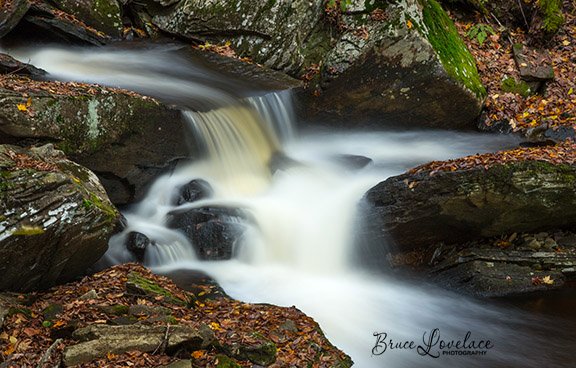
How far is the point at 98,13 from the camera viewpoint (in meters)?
11.2

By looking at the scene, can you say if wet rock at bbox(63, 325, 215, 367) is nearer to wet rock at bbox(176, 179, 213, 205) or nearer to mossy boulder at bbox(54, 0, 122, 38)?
wet rock at bbox(176, 179, 213, 205)

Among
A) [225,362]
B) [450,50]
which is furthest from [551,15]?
[225,362]

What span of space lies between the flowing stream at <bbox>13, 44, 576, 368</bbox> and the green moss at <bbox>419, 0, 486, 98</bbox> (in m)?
1.03

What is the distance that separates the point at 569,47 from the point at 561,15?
762mm

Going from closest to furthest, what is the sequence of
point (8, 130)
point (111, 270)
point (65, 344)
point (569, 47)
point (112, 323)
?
point (65, 344)
point (112, 323)
point (111, 270)
point (8, 130)
point (569, 47)

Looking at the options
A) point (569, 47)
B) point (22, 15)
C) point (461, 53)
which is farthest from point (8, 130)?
point (569, 47)

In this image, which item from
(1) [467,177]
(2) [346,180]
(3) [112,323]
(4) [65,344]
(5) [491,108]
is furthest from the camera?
(5) [491,108]

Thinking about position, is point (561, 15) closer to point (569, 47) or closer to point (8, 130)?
point (569, 47)

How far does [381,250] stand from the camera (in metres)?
7.80

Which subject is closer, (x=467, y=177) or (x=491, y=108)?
(x=467, y=177)

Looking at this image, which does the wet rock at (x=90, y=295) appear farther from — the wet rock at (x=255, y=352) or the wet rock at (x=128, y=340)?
the wet rock at (x=255, y=352)

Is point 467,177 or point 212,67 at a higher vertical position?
point 212,67

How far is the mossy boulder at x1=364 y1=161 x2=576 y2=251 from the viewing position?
287 inches
